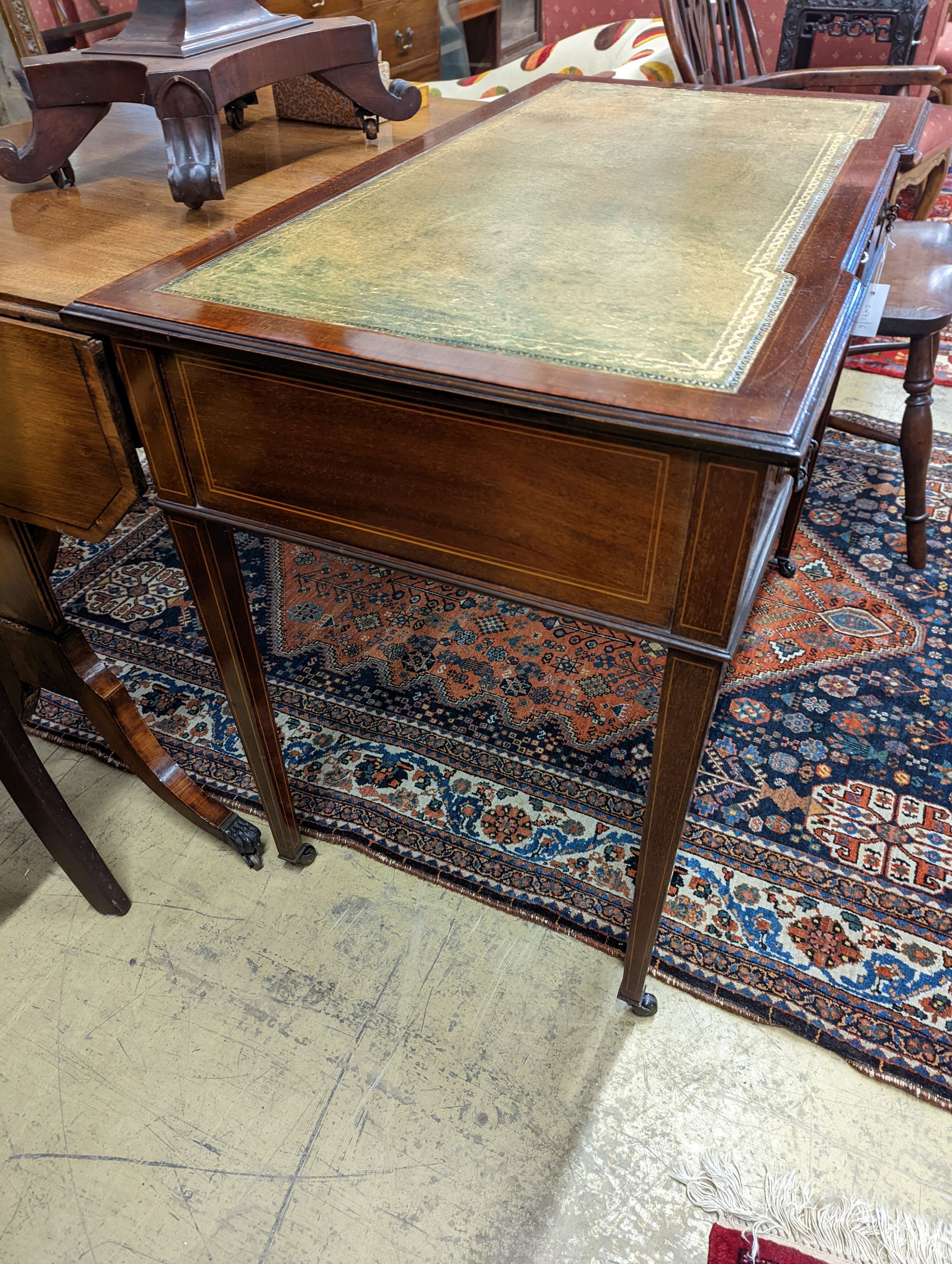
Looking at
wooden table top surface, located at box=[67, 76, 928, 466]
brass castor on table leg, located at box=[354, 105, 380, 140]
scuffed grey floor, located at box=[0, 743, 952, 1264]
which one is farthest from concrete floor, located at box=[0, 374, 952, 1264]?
brass castor on table leg, located at box=[354, 105, 380, 140]

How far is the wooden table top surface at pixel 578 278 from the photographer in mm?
685

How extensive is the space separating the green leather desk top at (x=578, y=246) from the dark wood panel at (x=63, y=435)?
0.15 m

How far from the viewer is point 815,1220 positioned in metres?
1.02

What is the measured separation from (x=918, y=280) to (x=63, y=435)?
159cm

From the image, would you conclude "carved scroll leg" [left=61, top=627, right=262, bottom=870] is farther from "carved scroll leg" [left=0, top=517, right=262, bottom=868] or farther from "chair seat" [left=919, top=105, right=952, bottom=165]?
"chair seat" [left=919, top=105, right=952, bottom=165]

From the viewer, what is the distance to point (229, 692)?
119 centimetres

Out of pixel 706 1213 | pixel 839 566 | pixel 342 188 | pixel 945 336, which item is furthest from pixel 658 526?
pixel 945 336

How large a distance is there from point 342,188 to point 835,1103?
51.6 inches

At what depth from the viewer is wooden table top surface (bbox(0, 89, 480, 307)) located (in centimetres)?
97

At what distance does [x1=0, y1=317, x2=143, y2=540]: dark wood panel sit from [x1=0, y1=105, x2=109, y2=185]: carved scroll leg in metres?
0.40

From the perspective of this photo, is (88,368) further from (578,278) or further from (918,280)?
(918,280)

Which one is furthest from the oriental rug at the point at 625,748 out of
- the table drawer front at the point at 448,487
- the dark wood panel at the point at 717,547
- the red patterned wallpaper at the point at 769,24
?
the red patterned wallpaper at the point at 769,24

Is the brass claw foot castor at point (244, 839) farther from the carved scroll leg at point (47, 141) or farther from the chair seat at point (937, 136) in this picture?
the chair seat at point (937, 136)

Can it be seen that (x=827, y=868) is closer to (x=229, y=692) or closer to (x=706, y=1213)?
(x=706, y=1213)
